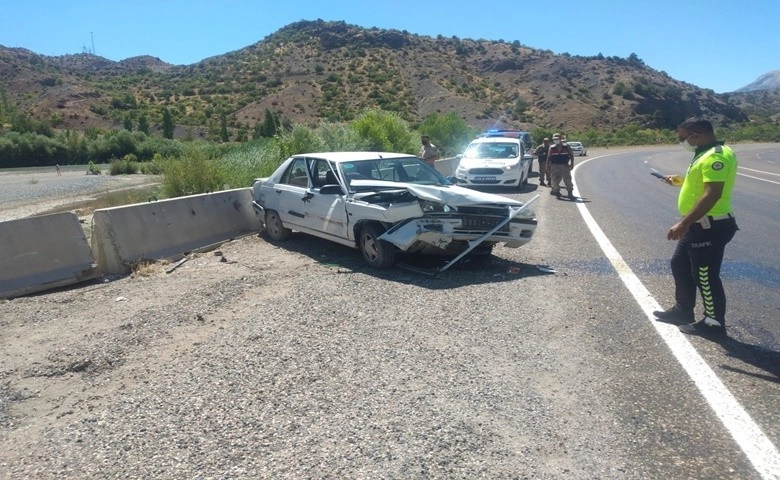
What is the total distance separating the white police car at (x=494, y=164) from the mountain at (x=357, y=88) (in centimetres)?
5010

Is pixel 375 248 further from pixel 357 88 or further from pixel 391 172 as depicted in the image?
pixel 357 88

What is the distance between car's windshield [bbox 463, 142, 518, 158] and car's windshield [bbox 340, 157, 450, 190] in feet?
35.3

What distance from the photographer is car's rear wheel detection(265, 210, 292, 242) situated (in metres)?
10.4

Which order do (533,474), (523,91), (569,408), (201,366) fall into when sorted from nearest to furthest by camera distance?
(533,474) → (569,408) → (201,366) → (523,91)

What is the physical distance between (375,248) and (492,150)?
1283cm

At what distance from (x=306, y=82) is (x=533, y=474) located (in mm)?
84042

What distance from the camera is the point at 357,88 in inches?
3248

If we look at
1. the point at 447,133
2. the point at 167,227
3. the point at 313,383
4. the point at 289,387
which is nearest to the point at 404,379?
the point at 313,383

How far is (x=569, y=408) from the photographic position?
406 centimetres

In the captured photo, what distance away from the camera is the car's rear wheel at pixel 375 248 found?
26.0 feet

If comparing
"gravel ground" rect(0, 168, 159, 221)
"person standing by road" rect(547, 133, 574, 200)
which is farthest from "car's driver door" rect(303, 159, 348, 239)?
"gravel ground" rect(0, 168, 159, 221)

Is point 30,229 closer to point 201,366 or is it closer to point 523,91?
point 201,366

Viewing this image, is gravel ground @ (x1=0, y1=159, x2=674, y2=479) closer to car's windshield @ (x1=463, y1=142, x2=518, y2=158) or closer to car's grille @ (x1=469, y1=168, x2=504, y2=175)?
car's grille @ (x1=469, y1=168, x2=504, y2=175)

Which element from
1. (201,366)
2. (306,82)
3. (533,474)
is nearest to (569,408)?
(533,474)
